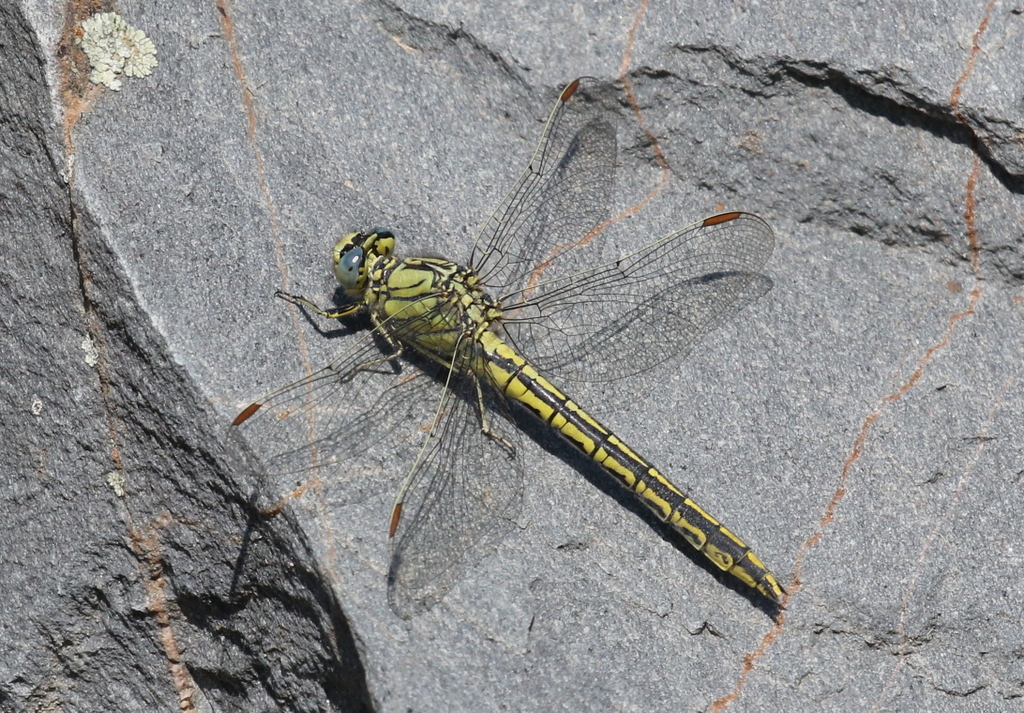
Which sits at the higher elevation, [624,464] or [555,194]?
[555,194]

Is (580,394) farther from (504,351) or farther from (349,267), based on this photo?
(349,267)

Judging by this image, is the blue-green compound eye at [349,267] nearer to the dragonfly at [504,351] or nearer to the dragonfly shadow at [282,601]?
the dragonfly at [504,351]

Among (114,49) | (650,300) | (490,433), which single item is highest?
(650,300)

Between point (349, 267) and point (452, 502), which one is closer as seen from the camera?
point (452, 502)

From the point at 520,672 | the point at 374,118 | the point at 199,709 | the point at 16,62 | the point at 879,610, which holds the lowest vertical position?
the point at 199,709

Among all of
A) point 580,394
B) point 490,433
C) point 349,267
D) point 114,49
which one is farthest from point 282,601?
point 114,49

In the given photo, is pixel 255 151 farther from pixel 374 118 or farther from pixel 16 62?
pixel 16 62

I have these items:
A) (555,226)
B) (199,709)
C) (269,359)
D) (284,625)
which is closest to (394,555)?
(284,625)
